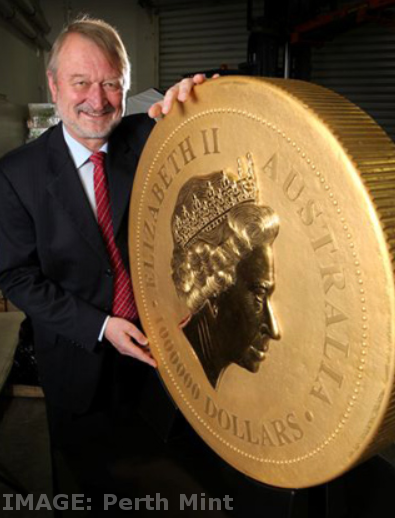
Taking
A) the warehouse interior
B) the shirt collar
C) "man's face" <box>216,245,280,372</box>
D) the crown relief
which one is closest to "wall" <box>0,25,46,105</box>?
the warehouse interior

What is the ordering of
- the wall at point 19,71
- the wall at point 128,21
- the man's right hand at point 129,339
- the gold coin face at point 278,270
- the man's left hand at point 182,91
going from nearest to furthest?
the gold coin face at point 278,270, the man's left hand at point 182,91, the man's right hand at point 129,339, the wall at point 19,71, the wall at point 128,21

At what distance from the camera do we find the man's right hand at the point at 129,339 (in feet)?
3.22

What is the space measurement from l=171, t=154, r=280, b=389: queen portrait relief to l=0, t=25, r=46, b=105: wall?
371 cm

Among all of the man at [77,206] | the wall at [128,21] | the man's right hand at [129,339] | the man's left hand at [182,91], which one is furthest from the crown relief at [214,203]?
the wall at [128,21]

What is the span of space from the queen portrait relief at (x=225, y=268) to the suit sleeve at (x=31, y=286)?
1.27ft

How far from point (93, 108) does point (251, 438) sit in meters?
0.84

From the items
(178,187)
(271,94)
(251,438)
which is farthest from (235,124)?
(251,438)

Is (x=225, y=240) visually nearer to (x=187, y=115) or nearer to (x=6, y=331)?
(x=187, y=115)

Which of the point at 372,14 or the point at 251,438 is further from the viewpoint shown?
the point at 372,14

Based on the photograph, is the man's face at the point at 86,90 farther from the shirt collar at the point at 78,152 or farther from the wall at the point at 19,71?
the wall at the point at 19,71

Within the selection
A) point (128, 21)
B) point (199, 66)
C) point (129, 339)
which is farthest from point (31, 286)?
point (128, 21)

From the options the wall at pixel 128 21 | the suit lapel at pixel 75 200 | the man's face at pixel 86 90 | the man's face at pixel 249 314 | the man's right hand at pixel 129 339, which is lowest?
the man's right hand at pixel 129 339

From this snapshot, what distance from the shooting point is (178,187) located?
78cm

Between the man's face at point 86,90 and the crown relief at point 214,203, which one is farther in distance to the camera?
the man's face at point 86,90
